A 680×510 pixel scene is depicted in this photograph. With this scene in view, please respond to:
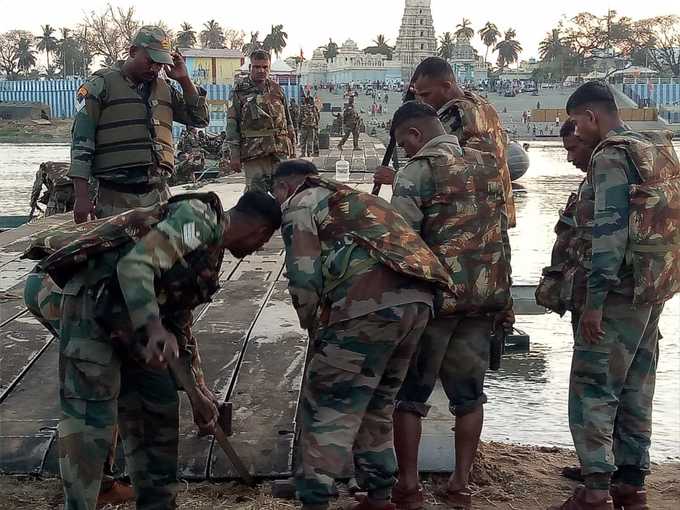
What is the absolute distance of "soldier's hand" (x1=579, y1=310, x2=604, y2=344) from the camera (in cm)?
404

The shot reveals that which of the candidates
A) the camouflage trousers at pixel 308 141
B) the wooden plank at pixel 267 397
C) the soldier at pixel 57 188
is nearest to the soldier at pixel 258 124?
the wooden plank at pixel 267 397

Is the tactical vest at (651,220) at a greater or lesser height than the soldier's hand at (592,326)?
greater

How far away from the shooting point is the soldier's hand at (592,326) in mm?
4035

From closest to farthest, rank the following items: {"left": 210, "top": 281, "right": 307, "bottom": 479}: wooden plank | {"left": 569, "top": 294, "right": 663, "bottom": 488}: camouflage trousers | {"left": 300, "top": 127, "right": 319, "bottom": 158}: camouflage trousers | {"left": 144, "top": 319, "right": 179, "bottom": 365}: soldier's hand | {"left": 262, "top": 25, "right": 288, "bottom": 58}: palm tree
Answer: {"left": 144, "top": 319, "right": 179, "bottom": 365}: soldier's hand
{"left": 569, "top": 294, "right": 663, "bottom": 488}: camouflage trousers
{"left": 210, "top": 281, "right": 307, "bottom": 479}: wooden plank
{"left": 300, "top": 127, "right": 319, "bottom": 158}: camouflage trousers
{"left": 262, "top": 25, "right": 288, "bottom": 58}: palm tree

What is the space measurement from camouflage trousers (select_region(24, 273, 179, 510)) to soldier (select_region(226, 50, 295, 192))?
16.0 feet


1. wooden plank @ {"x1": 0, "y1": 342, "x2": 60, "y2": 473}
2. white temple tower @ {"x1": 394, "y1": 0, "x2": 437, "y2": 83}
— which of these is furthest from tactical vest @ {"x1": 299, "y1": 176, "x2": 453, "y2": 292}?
white temple tower @ {"x1": 394, "y1": 0, "x2": 437, "y2": 83}

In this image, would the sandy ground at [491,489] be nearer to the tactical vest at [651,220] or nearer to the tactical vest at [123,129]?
the tactical vest at [651,220]

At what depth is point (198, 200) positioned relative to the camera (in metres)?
3.34

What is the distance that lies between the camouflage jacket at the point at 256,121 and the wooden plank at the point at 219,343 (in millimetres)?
1615

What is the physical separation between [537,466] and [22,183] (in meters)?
21.2

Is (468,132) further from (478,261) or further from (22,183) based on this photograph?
(22,183)

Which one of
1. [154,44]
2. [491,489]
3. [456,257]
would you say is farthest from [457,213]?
[154,44]

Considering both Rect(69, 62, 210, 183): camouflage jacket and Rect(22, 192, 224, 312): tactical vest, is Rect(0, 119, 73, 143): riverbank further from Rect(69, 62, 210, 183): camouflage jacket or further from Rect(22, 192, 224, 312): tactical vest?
Rect(22, 192, 224, 312): tactical vest

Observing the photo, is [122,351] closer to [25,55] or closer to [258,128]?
[258,128]
